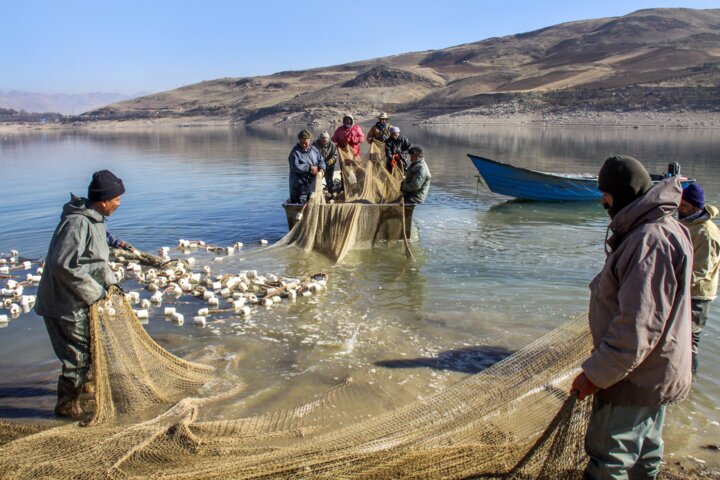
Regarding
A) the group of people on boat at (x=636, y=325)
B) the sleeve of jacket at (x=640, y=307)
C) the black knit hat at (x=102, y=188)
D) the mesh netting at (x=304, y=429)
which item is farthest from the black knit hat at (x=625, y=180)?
the black knit hat at (x=102, y=188)

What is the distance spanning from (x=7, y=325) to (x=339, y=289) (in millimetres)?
4199

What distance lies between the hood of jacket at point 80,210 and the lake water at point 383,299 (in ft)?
6.13

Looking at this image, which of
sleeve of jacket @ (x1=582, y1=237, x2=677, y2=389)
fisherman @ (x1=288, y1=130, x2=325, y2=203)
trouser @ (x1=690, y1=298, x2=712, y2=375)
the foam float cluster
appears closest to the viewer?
sleeve of jacket @ (x1=582, y1=237, x2=677, y2=389)

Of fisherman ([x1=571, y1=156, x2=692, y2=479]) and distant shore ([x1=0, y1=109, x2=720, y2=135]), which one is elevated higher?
distant shore ([x1=0, y1=109, x2=720, y2=135])

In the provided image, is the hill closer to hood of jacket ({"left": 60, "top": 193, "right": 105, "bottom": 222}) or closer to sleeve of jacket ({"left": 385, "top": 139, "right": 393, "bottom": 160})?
sleeve of jacket ({"left": 385, "top": 139, "right": 393, "bottom": 160})

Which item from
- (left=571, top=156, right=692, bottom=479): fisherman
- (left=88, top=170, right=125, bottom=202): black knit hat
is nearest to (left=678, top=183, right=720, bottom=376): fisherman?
(left=571, top=156, right=692, bottom=479): fisherman

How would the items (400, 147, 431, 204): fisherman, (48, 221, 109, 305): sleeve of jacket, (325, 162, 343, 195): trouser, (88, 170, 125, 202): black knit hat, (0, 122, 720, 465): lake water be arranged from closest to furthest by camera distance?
(48, 221, 109, 305): sleeve of jacket < (88, 170, 125, 202): black knit hat < (0, 122, 720, 465): lake water < (400, 147, 431, 204): fisherman < (325, 162, 343, 195): trouser

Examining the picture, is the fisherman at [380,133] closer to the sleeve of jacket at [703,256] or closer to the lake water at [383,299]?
the lake water at [383,299]

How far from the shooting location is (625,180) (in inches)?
107

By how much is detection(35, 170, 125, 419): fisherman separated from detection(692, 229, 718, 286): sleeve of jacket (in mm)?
4567

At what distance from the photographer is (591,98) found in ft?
194

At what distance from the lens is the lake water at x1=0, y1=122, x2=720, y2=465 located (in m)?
5.38

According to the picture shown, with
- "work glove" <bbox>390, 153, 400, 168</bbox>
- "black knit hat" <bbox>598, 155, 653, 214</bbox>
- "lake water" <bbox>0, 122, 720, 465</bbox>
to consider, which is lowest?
"lake water" <bbox>0, 122, 720, 465</bbox>

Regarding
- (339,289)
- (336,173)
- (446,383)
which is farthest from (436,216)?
(446,383)
